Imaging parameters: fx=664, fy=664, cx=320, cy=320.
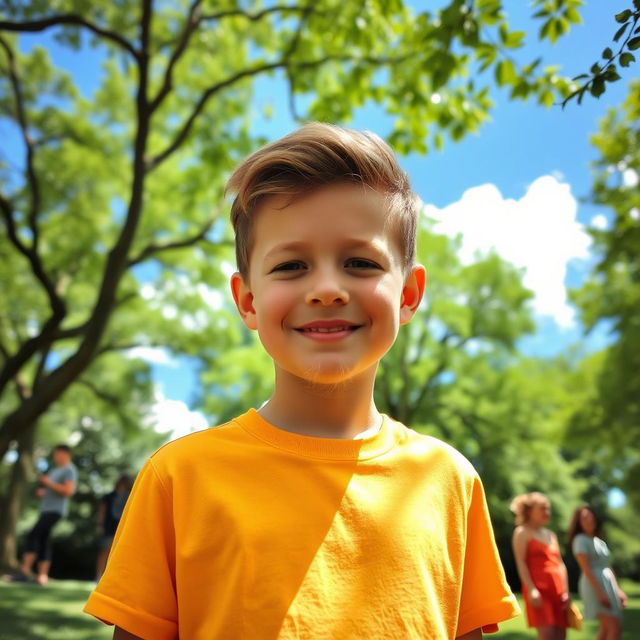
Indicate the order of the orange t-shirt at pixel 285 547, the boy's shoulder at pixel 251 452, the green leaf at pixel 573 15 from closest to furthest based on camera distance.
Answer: the orange t-shirt at pixel 285 547
the boy's shoulder at pixel 251 452
the green leaf at pixel 573 15

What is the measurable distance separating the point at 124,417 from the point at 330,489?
1971cm

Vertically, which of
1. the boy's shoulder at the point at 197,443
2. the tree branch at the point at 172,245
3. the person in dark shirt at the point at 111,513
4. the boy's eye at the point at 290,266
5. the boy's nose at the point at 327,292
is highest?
the tree branch at the point at 172,245

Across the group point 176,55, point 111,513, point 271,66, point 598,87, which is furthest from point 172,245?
point 598,87

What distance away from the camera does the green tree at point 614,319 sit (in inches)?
545

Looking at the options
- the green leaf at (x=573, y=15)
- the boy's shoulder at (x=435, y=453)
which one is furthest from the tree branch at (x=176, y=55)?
the boy's shoulder at (x=435, y=453)

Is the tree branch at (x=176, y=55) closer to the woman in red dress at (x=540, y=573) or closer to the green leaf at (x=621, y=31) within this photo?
the woman in red dress at (x=540, y=573)

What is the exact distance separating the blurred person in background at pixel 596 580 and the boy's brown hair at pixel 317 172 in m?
6.46

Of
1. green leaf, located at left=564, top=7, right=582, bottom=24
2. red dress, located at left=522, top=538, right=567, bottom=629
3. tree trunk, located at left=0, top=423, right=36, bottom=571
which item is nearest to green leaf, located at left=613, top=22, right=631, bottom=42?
green leaf, located at left=564, top=7, right=582, bottom=24

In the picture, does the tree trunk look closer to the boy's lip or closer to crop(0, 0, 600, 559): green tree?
crop(0, 0, 600, 559): green tree

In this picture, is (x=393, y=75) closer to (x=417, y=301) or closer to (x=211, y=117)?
(x=211, y=117)

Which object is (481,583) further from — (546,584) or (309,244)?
(546,584)

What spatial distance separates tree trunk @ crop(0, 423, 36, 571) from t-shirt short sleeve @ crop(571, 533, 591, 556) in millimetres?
12170

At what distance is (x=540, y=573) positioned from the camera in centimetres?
636

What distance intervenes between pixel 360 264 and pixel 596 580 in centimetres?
664
